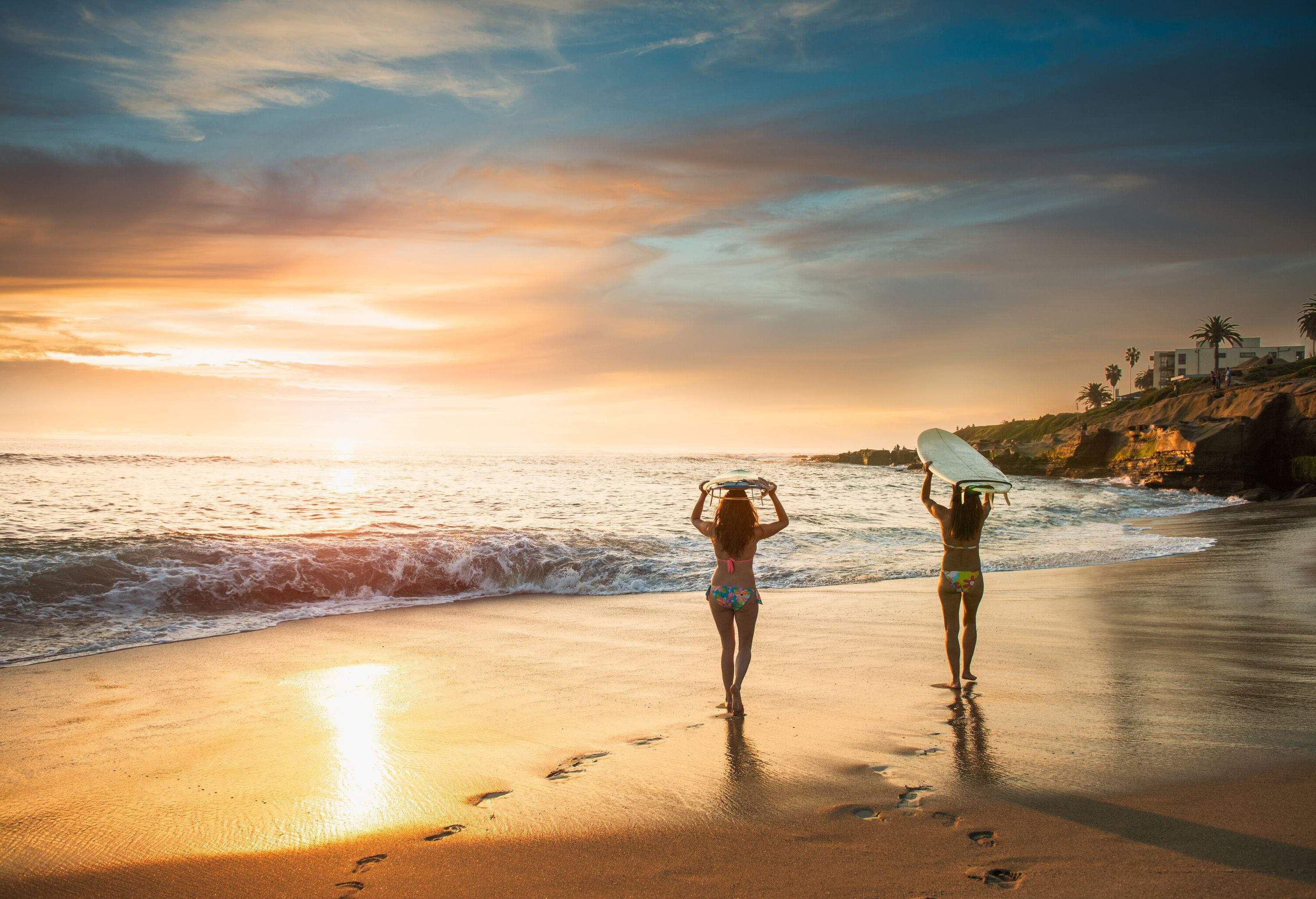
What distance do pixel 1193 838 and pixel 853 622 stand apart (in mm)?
6615

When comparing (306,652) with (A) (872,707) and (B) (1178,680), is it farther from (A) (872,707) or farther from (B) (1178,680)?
(B) (1178,680)

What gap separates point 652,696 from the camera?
711 cm

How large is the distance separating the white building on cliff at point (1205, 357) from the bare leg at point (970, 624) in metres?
116

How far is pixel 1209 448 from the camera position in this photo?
44.2m

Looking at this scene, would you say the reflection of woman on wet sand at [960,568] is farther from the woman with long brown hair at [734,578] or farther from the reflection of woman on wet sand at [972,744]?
the woman with long brown hair at [734,578]

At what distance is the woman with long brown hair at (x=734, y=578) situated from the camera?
6.51 m

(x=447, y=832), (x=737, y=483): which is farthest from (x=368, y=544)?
(x=447, y=832)

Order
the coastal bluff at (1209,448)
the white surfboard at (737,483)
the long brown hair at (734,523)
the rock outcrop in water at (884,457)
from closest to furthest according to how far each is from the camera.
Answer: the white surfboard at (737,483), the long brown hair at (734,523), the coastal bluff at (1209,448), the rock outcrop in water at (884,457)

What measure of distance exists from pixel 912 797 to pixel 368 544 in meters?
13.6

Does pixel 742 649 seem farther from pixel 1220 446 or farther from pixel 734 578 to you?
pixel 1220 446

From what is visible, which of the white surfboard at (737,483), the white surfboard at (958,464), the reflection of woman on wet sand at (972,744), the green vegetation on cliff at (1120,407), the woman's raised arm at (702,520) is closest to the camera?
the reflection of woman on wet sand at (972,744)

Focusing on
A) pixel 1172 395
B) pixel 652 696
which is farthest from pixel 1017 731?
pixel 1172 395

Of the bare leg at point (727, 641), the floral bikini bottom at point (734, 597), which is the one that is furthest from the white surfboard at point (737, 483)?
the bare leg at point (727, 641)

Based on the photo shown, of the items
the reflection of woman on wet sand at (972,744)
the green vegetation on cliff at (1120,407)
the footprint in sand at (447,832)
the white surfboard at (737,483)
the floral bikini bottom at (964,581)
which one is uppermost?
the green vegetation on cliff at (1120,407)
